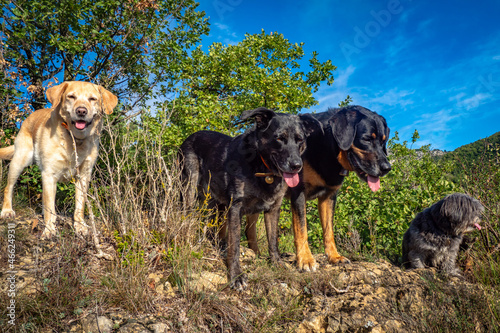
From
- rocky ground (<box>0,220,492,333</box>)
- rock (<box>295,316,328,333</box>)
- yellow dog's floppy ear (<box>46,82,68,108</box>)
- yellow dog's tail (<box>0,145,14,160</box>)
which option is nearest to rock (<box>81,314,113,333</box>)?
rocky ground (<box>0,220,492,333</box>)

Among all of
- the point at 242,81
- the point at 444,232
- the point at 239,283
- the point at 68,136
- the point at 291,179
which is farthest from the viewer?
the point at 242,81

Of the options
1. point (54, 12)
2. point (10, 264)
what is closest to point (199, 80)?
point (54, 12)

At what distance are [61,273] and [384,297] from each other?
324cm

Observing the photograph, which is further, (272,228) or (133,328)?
(272,228)

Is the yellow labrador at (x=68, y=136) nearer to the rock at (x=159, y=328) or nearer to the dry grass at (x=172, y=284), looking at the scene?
the dry grass at (x=172, y=284)

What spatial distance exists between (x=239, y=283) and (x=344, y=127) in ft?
7.27

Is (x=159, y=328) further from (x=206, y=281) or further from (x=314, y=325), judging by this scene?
(x=314, y=325)

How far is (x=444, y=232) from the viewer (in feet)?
15.6

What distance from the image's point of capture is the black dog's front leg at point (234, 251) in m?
3.23

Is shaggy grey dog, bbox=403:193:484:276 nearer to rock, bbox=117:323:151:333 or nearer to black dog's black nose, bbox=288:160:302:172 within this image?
black dog's black nose, bbox=288:160:302:172

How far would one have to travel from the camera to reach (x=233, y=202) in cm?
357

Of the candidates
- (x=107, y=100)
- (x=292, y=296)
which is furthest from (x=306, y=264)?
(x=107, y=100)

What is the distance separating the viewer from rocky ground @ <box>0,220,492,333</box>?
8.71 feet

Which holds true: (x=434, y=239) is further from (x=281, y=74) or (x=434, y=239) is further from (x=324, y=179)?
(x=281, y=74)
